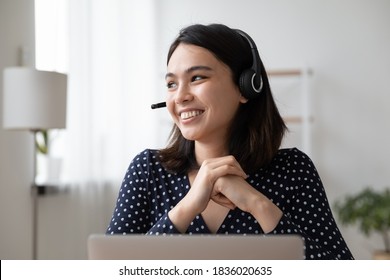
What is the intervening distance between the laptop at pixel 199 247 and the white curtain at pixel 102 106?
195 cm

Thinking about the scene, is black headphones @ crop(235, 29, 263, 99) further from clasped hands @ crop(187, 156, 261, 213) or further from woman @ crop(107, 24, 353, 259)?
clasped hands @ crop(187, 156, 261, 213)

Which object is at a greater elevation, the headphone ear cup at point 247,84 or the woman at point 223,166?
the headphone ear cup at point 247,84

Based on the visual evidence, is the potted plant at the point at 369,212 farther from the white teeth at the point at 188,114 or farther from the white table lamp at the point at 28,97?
the white teeth at the point at 188,114

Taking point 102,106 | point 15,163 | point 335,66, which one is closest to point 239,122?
point 15,163

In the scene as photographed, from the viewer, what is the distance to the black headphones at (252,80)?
114 cm

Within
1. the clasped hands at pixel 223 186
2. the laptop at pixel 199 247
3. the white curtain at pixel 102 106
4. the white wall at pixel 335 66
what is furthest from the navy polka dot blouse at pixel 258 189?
the white wall at pixel 335 66

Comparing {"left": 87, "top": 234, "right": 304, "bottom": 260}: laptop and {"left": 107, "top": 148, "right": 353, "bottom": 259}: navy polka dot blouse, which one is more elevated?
{"left": 87, "top": 234, "right": 304, "bottom": 260}: laptop

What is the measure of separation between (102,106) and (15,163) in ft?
2.33

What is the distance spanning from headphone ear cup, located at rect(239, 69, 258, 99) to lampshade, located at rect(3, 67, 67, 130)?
112 cm

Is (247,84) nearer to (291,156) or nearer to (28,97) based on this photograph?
(291,156)

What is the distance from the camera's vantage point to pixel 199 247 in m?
0.71

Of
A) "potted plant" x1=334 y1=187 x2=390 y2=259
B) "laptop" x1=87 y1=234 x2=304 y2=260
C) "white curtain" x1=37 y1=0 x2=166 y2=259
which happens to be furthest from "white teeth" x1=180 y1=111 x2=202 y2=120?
"potted plant" x1=334 y1=187 x2=390 y2=259

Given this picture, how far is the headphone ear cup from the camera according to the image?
1144 mm
